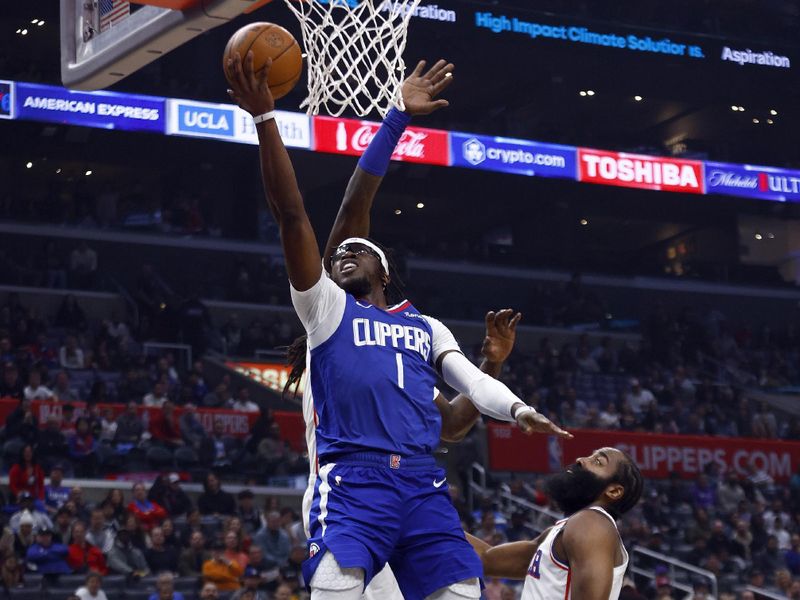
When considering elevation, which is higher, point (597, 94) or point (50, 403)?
point (597, 94)

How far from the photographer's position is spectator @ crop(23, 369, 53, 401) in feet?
50.2

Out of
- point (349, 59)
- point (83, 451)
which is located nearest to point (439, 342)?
point (349, 59)

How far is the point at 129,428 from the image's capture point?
14.8 m

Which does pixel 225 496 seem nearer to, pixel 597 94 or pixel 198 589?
pixel 198 589

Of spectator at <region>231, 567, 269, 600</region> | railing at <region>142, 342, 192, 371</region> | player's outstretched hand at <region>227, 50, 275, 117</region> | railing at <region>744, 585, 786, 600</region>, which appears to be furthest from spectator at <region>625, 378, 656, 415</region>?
player's outstretched hand at <region>227, 50, 275, 117</region>

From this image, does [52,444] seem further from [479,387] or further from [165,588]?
[479,387]

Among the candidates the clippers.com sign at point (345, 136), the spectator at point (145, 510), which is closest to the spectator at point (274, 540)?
the spectator at point (145, 510)

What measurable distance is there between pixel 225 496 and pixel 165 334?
7499mm

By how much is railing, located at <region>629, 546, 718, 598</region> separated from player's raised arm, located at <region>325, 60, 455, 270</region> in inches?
398

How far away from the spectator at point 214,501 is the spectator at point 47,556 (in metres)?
1.93

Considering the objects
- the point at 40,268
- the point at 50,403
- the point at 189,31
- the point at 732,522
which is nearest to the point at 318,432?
A: the point at 189,31

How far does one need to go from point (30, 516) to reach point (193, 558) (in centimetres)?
148

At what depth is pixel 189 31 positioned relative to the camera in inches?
179

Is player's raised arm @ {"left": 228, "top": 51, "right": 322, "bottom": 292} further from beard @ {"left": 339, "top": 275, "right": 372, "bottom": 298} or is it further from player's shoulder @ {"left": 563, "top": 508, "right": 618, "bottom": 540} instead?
player's shoulder @ {"left": 563, "top": 508, "right": 618, "bottom": 540}
